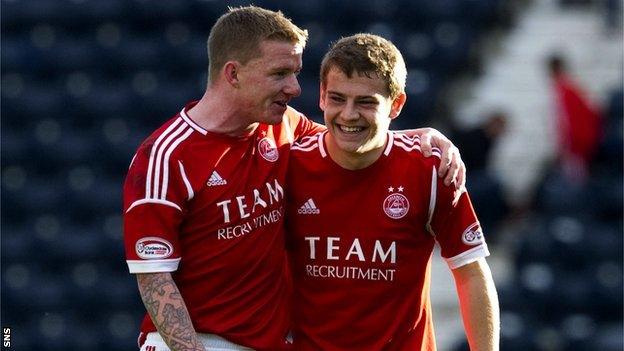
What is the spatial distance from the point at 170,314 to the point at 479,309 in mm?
1106

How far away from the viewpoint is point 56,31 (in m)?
14.6

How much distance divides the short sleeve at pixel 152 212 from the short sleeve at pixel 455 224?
91 cm

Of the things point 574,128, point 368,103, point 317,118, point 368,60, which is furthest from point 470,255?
point 317,118

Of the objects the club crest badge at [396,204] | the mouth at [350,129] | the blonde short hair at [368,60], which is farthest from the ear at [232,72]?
the club crest badge at [396,204]

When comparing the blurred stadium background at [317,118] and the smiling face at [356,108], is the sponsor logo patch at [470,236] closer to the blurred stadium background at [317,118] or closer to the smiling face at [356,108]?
the smiling face at [356,108]

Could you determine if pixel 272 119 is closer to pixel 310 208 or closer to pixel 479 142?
pixel 310 208

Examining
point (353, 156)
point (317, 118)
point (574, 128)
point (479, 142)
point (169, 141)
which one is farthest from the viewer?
point (317, 118)

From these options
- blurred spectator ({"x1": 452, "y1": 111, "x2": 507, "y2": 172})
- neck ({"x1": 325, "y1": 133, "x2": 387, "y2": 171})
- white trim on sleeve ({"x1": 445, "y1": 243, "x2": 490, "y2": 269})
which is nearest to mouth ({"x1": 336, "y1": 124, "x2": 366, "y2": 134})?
neck ({"x1": 325, "y1": 133, "x2": 387, "y2": 171})

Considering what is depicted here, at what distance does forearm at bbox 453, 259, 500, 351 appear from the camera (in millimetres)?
5316

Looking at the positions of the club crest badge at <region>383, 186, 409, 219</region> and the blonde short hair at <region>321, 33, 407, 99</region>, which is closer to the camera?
the blonde short hair at <region>321, 33, 407, 99</region>

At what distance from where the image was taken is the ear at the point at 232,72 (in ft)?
17.6

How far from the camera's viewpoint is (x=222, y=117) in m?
5.35

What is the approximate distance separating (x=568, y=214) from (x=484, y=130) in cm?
108

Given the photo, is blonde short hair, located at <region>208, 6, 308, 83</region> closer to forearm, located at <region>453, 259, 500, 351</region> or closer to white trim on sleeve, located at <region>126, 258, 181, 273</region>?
white trim on sleeve, located at <region>126, 258, 181, 273</region>
